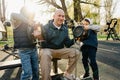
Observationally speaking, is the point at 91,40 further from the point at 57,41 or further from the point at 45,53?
the point at 45,53

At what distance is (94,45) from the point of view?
6637mm

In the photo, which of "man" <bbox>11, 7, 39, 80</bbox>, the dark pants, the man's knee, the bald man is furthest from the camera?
the dark pants

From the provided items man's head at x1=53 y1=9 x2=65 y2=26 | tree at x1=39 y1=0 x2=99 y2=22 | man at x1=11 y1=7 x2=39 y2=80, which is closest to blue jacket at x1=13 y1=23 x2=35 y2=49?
man at x1=11 y1=7 x2=39 y2=80

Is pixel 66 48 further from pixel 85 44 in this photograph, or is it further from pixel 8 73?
pixel 8 73

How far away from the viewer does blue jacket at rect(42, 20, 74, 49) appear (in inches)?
239

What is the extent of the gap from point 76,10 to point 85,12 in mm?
4260

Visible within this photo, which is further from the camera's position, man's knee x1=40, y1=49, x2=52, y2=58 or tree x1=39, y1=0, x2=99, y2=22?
tree x1=39, y1=0, x2=99, y2=22

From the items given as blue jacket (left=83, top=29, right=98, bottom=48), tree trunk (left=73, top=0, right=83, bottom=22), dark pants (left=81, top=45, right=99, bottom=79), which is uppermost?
tree trunk (left=73, top=0, right=83, bottom=22)

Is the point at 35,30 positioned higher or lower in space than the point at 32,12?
lower

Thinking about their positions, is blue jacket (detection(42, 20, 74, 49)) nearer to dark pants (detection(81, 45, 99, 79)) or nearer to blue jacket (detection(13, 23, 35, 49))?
blue jacket (detection(13, 23, 35, 49))

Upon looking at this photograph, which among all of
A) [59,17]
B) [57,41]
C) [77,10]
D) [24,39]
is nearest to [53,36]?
[57,41]

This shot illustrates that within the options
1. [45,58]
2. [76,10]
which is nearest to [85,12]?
[76,10]

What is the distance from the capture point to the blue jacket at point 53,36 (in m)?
6.06

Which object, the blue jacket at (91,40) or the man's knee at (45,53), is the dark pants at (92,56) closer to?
the blue jacket at (91,40)
